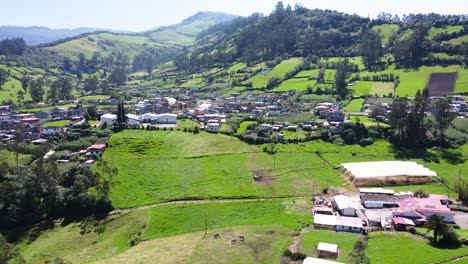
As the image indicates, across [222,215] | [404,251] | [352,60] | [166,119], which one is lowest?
[222,215]

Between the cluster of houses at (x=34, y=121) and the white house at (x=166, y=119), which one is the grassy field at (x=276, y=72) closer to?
the white house at (x=166, y=119)

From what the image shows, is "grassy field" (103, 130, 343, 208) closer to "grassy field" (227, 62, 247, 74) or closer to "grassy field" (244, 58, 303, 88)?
"grassy field" (244, 58, 303, 88)

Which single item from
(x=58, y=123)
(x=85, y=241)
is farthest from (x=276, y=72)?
(x=85, y=241)

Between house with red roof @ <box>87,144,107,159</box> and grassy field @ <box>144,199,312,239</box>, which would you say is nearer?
grassy field @ <box>144,199,312,239</box>

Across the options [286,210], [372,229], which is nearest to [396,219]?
[372,229]

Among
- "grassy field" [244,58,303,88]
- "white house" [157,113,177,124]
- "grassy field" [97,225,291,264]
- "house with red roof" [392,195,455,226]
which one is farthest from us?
"grassy field" [244,58,303,88]

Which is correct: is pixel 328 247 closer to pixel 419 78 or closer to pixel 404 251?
pixel 404 251

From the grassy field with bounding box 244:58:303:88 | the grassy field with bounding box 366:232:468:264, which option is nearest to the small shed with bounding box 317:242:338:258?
the grassy field with bounding box 366:232:468:264

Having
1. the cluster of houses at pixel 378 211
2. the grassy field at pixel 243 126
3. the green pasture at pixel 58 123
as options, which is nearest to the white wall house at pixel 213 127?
the grassy field at pixel 243 126
